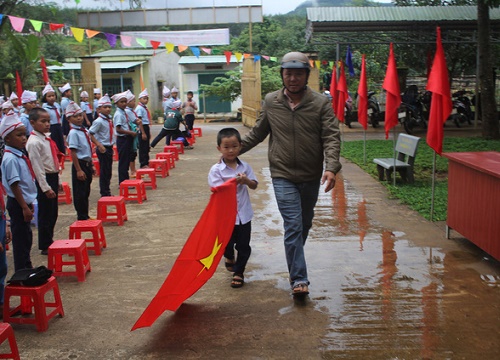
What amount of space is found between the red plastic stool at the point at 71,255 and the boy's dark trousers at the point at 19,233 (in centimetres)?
26

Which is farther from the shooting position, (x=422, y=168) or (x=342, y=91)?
(x=342, y=91)

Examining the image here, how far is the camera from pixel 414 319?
13.9 ft

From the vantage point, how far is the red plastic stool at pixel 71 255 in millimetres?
5293

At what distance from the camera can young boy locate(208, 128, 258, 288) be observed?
484 cm

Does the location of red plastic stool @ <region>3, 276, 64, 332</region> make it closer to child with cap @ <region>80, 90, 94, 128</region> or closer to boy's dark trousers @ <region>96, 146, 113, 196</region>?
boy's dark trousers @ <region>96, 146, 113, 196</region>

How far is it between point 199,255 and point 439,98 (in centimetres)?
383

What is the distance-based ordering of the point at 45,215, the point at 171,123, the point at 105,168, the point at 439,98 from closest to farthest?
1. the point at 45,215
2. the point at 439,98
3. the point at 105,168
4. the point at 171,123

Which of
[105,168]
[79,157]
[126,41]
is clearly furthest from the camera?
[126,41]

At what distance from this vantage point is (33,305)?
4.30m

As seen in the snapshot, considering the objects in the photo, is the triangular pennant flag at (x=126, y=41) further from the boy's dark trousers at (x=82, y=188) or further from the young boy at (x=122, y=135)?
the boy's dark trousers at (x=82, y=188)

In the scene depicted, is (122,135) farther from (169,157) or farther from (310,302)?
(310,302)

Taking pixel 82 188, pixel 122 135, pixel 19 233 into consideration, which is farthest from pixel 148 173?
pixel 19 233

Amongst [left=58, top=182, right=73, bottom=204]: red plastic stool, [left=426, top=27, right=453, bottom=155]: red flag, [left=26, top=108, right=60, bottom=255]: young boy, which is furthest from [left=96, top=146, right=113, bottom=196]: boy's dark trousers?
[left=426, top=27, right=453, bottom=155]: red flag

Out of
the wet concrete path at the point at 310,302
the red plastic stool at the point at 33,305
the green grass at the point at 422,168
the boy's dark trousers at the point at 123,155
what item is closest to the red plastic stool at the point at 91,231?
the wet concrete path at the point at 310,302
